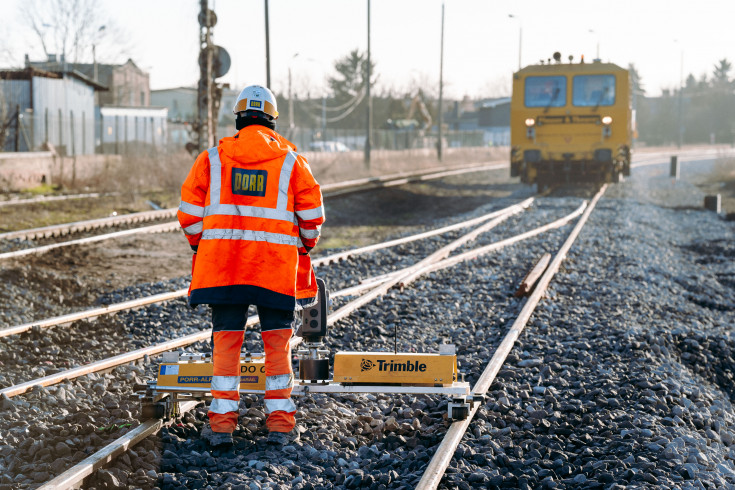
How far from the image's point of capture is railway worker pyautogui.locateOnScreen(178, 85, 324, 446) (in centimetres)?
436

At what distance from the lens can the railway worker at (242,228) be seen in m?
4.36

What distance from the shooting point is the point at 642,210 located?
19.9 metres

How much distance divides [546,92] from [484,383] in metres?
17.5

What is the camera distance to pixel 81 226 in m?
13.9

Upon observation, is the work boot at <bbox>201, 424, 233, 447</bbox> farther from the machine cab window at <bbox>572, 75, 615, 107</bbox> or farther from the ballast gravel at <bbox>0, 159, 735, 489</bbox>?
the machine cab window at <bbox>572, 75, 615, 107</bbox>

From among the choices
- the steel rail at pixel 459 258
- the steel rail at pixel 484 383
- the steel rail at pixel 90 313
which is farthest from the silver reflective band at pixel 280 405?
the steel rail at pixel 459 258

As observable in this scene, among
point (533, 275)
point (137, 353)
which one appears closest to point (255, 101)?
point (137, 353)

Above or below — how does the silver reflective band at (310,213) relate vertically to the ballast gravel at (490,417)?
above

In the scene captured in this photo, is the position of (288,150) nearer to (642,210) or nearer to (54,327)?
(54,327)

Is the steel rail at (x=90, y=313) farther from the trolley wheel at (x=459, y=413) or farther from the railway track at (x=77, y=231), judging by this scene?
the trolley wheel at (x=459, y=413)

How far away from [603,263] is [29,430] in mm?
8500

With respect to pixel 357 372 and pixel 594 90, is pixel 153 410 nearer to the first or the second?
pixel 357 372

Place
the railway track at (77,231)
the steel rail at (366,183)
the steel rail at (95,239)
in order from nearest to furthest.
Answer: the steel rail at (95,239) < the railway track at (77,231) < the steel rail at (366,183)

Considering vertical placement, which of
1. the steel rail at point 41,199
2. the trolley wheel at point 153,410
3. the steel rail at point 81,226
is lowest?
the trolley wheel at point 153,410
